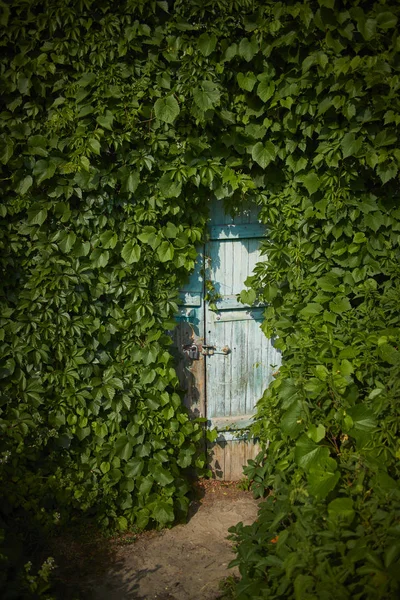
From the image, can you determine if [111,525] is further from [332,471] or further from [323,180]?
[323,180]

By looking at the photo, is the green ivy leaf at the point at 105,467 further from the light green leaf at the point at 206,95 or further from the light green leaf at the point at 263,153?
the light green leaf at the point at 206,95

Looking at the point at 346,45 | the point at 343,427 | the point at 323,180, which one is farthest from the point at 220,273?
the point at 346,45

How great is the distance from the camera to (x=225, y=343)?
491 centimetres

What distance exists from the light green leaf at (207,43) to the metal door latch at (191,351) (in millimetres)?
2221

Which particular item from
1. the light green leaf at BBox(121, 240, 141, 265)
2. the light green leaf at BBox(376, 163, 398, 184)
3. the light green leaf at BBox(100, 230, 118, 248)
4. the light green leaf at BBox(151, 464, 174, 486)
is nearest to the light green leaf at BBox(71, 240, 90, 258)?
the light green leaf at BBox(100, 230, 118, 248)

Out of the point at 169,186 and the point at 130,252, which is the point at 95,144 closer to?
the point at 169,186

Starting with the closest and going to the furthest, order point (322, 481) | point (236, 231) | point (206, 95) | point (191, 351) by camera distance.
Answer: point (322, 481), point (206, 95), point (236, 231), point (191, 351)

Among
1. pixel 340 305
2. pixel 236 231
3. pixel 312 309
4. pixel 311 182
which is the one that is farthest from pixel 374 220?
pixel 236 231

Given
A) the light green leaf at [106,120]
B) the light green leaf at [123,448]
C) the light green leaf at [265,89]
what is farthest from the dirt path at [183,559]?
the light green leaf at [265,89]

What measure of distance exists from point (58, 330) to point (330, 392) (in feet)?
6.64

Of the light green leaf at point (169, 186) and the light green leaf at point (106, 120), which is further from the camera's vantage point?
the light green leaf at point (169, 186)

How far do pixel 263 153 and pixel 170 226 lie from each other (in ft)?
2.82

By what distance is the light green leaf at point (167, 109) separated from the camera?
4.09 meters

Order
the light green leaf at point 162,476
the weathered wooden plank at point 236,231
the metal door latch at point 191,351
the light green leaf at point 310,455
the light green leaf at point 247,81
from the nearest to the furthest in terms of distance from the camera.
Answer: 1. the light green leaf at point 310,455
2. the light green leaf at point 247,81
3. the light green leaf at point 162,476
4. the weathered wooden plank at point 236,231
5. the metal door latch at point 191,351
